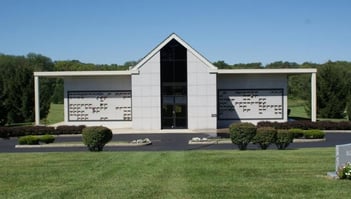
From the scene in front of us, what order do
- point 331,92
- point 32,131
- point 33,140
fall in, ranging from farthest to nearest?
1. point 331,92
2. point 32,131
3. point 33,140

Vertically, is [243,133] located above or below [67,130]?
above

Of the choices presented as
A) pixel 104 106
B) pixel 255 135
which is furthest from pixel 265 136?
pixel 104 106

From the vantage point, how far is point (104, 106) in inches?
1711

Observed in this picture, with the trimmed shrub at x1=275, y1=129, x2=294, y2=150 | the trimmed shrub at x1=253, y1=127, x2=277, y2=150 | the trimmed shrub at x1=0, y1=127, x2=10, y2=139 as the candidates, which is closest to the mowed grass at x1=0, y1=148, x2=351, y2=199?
the trimmed shrub at x1=253, y1=127, x2=277, y2=150

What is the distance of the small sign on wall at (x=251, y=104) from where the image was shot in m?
43.3

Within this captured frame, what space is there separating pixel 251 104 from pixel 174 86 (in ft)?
23.1

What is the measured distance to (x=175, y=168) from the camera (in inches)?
496

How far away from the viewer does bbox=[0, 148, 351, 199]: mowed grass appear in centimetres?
907

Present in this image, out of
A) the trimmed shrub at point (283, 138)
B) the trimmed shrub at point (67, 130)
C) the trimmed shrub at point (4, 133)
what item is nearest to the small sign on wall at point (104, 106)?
the trimmed shrub at point (67, 130)

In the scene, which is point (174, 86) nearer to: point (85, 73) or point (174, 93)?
point (174, 93)

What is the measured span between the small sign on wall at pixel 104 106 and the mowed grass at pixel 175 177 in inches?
1100

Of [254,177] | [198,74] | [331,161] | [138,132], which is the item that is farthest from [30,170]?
[198,74]

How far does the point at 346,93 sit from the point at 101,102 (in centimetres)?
2495

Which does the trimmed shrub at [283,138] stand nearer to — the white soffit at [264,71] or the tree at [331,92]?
the white soffit at [264,71]
